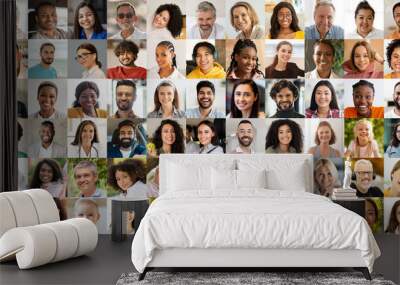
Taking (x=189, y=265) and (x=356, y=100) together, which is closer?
(x=189, y=265)

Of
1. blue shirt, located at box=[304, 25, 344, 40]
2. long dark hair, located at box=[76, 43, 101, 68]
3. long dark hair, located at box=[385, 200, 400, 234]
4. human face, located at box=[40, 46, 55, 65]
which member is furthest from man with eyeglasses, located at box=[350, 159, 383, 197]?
human face, located at box=[40, 46, 55, 65]

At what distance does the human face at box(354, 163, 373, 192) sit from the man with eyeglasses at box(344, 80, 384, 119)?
64 centimetres

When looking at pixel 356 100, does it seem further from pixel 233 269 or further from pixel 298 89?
pixel 233 269

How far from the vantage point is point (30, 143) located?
8.27 metres

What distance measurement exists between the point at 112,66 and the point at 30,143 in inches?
57.5

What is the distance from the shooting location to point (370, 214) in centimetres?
816

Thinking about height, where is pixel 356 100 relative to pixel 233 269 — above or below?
above

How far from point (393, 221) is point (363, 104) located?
60.7 inches

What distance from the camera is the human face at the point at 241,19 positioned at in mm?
8172

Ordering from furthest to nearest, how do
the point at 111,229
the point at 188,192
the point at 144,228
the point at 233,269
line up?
the point at 111,229
the point at 188,192
the point at 233,269
the point at 144,228


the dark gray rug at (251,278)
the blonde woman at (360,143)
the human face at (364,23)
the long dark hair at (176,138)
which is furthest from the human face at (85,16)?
the dark gray rug at (251,278)

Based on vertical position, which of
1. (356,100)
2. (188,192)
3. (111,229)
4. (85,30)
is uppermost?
(85,30)

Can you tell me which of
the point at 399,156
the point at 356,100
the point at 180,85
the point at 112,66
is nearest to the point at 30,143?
the point at 112,66

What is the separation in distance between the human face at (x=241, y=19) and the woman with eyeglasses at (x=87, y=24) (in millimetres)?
1690
